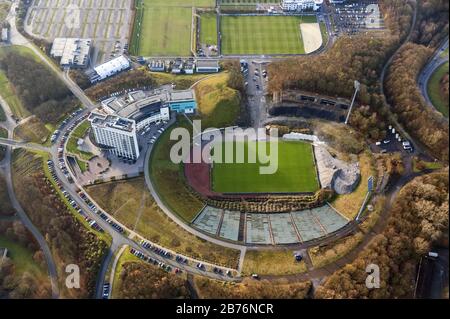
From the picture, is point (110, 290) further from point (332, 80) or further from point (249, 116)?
point (332, 80)

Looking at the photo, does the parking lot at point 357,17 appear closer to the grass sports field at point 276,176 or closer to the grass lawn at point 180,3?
the grass lawn at point 180,3

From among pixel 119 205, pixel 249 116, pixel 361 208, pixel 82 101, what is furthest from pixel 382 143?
pixel 82 101

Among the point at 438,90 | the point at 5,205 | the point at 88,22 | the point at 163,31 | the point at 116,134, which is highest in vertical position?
the point at 88,22

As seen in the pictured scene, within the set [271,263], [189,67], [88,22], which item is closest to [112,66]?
[189,67]

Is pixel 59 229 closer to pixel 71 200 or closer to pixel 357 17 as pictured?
pixel 71 200

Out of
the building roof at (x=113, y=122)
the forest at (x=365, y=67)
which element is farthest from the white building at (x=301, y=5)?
the building roof at (x=113, y=122)

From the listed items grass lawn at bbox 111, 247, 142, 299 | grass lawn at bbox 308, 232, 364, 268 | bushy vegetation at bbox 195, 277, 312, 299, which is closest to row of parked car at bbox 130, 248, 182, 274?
grass lawn at bbox 111, 247, 142, 299

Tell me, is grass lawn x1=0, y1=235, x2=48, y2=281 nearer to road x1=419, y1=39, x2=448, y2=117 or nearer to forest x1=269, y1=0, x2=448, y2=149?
forest x1=269, y1=0, x2=448, y2=149
